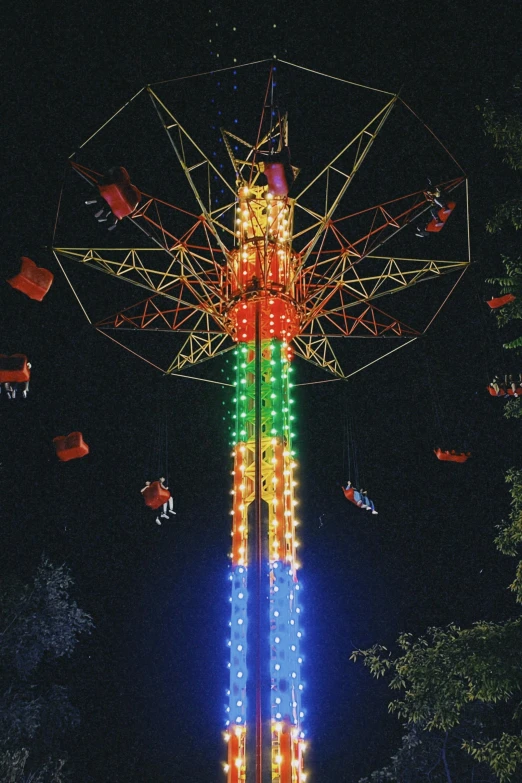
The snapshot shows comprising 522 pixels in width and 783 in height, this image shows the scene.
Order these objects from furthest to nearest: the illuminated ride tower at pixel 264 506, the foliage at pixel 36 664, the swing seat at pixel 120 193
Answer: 1. the foliage at pixel 36 664
2. the swing seat at pixel 120 193
3. the illuminated ride tower at pixel 264 506

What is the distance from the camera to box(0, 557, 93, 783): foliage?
40.3 feet

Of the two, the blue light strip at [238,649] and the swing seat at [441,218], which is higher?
the swing seat at [441,218]

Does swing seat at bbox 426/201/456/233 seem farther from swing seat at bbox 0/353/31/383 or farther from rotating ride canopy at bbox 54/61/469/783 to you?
swing seat at bbox 0/353/31/383

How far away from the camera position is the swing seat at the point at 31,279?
27.5 feet

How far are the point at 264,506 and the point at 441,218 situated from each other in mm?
4218

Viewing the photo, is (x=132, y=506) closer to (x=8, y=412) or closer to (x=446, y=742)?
(x=8, y=412)

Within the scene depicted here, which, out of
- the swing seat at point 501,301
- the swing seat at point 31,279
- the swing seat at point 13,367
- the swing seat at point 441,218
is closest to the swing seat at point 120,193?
the swing seat at point 31,279

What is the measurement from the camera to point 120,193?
8117mm

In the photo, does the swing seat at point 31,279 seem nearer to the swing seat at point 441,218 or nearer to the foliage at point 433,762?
the swing seat at point 441,218

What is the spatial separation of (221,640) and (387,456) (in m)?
5.07

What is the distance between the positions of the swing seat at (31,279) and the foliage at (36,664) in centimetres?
675

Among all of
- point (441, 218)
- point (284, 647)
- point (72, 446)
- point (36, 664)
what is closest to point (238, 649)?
point (284, 647)

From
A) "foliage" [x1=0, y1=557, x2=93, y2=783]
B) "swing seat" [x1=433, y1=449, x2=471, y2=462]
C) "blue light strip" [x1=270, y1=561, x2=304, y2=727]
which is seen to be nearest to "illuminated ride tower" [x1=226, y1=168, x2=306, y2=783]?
"blue light strip" [x1=270, y1=561, x2=304, y2=727]

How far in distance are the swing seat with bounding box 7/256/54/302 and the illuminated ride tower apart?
92.5 inches
